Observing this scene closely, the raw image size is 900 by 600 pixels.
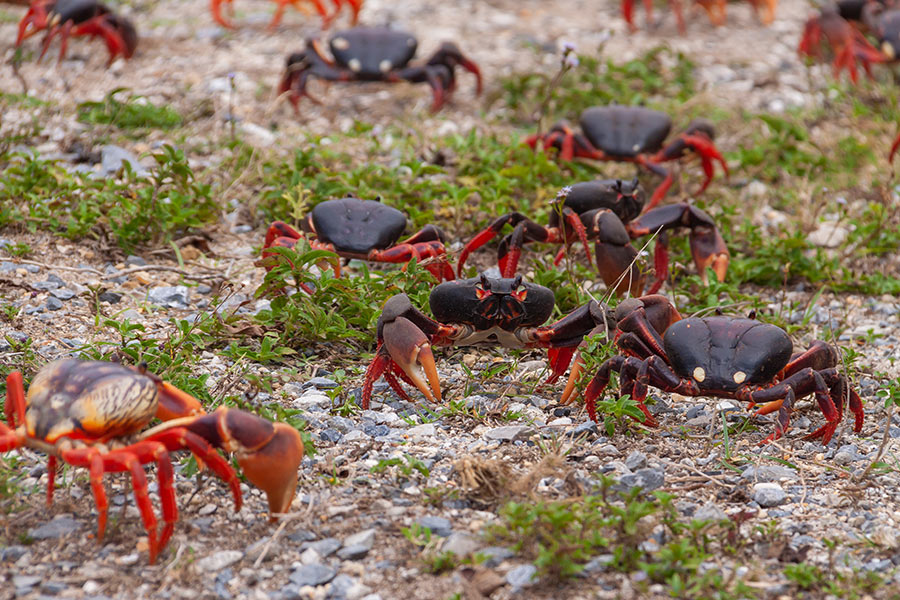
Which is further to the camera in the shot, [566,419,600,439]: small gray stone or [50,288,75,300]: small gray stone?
[50,288,75,300]: small gray stone

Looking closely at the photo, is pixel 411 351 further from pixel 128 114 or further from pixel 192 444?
pixel 128 114

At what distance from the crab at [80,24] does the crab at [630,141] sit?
397 cm

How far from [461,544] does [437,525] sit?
17cm

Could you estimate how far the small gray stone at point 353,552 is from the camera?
3420mm

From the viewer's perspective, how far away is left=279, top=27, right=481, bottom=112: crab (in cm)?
875

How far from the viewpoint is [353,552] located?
342cm

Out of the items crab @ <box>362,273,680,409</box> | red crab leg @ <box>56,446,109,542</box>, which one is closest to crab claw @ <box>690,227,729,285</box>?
crab @ <box>362,273,680,409</box>

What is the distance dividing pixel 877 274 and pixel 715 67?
4102 mm

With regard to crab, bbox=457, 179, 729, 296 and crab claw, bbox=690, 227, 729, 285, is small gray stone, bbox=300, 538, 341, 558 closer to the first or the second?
crab, bbox=457, 179, 729, 296

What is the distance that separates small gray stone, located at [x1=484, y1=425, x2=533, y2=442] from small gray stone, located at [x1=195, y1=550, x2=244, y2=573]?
4.04 feet

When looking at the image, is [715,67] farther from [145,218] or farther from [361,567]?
[361,567]

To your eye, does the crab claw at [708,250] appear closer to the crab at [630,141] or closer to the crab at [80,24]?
the crab at [630,141]

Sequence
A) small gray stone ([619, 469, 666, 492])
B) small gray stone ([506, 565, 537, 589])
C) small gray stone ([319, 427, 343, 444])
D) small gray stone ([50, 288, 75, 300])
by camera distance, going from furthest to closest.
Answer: small gray stone ([50, 288, 75, 300]) < small gray stone ([319, 427, 343, 444]) < small gray stone ([619, 469, 666, 492]) < small gray stone ([506, 565, 537, 589])

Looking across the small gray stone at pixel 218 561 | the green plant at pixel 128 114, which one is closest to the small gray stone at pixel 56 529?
the small gray stone at pixel 218 561
